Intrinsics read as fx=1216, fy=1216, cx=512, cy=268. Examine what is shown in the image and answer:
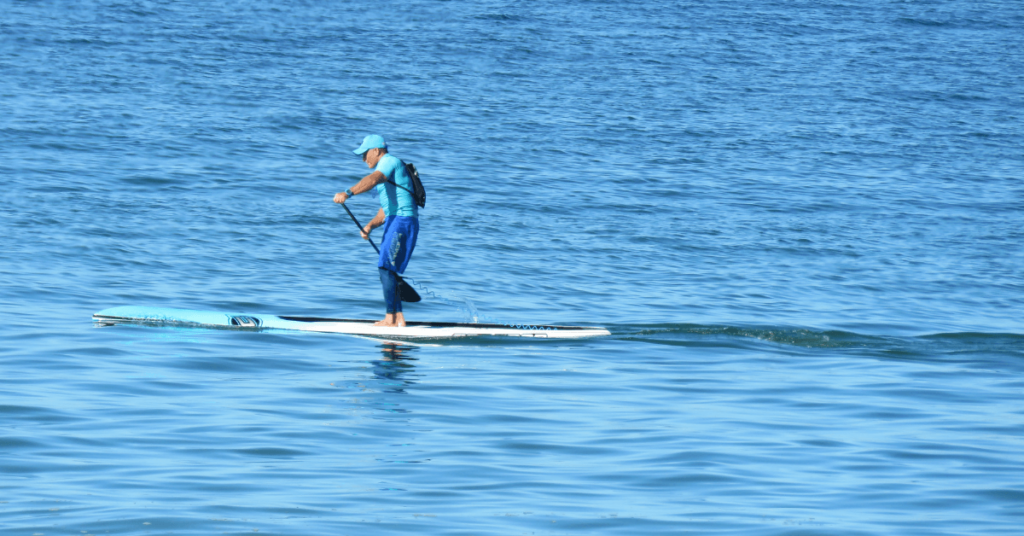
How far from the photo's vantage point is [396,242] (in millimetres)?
11617

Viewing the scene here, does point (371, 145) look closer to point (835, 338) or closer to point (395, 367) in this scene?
point (395, 367)

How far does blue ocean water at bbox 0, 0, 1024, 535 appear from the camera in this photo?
6367 millimetres

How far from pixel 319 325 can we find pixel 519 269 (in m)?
5.35

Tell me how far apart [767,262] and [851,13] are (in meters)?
30.9

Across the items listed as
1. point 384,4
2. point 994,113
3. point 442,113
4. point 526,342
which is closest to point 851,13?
point 994,113

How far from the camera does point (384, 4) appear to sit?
139 feet

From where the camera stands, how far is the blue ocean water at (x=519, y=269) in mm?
6367

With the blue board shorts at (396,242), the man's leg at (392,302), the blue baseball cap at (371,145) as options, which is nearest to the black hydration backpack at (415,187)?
the blue board shorts at (396,242)

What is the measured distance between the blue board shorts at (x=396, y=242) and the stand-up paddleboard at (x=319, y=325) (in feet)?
1.96

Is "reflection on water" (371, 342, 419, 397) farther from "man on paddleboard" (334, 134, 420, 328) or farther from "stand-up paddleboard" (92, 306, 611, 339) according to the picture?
"man on paddleboard" (334, 134, 420, 328)

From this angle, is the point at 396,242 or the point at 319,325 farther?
the point at 396,242

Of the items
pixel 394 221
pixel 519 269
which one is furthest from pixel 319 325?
pixel 519 269

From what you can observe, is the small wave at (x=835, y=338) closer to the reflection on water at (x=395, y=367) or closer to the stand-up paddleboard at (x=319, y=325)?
the stand-up paddleboard at (x=319, y=325)

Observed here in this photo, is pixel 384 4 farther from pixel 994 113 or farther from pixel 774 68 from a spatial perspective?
pixel 994 113
